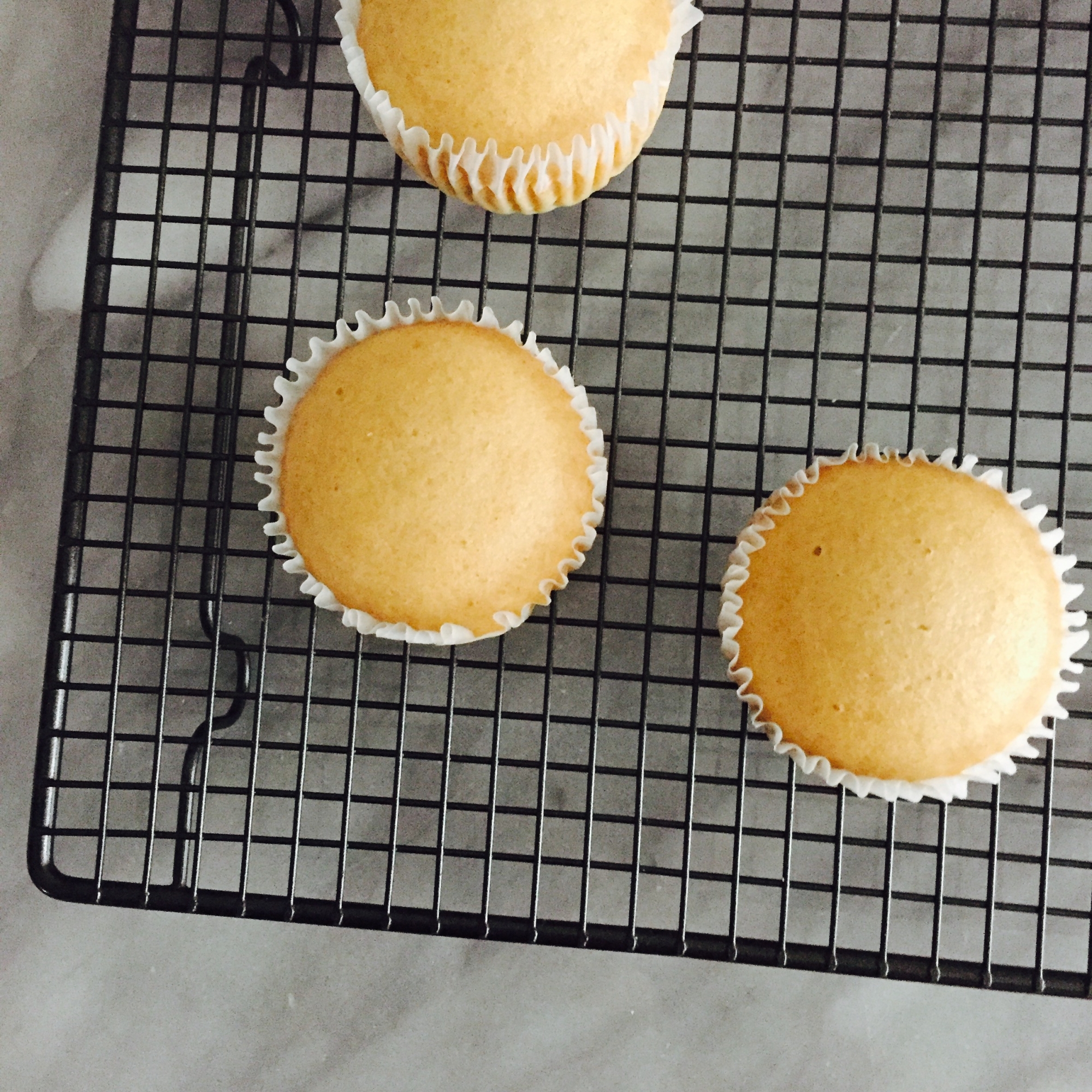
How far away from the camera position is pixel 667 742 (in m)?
1.16

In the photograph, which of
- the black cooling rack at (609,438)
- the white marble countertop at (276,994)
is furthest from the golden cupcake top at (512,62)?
the white marble countertop at (276,994)

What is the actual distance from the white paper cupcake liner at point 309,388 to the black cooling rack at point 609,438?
87 millimetres

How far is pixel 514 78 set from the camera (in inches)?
34.0

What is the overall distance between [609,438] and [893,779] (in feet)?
1.56

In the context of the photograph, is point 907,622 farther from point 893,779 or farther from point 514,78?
point 514,78

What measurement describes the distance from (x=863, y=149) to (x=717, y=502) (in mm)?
454

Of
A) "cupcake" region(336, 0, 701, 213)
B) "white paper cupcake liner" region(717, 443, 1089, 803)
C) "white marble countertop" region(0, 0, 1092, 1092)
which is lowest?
"white marble countertop" region(0, 0, 1092, 1092)

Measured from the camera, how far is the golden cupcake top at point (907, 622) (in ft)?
2.66

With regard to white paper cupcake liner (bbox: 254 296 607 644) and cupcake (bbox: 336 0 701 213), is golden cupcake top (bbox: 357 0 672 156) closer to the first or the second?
cupcake (bbox: 336 0 701 213)

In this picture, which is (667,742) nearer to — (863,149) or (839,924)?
(839,924)

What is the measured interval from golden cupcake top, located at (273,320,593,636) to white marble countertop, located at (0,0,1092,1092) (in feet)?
1.81

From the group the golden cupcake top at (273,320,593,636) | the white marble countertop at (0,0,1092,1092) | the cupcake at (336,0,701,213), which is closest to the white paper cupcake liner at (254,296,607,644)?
the golden cupcake top at (273,320,593,636)

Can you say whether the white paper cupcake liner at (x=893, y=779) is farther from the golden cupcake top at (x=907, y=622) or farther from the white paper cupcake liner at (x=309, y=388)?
the white paper cupcake liner at (x=309, y=388)

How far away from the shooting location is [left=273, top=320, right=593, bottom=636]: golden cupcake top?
2.80 feet
